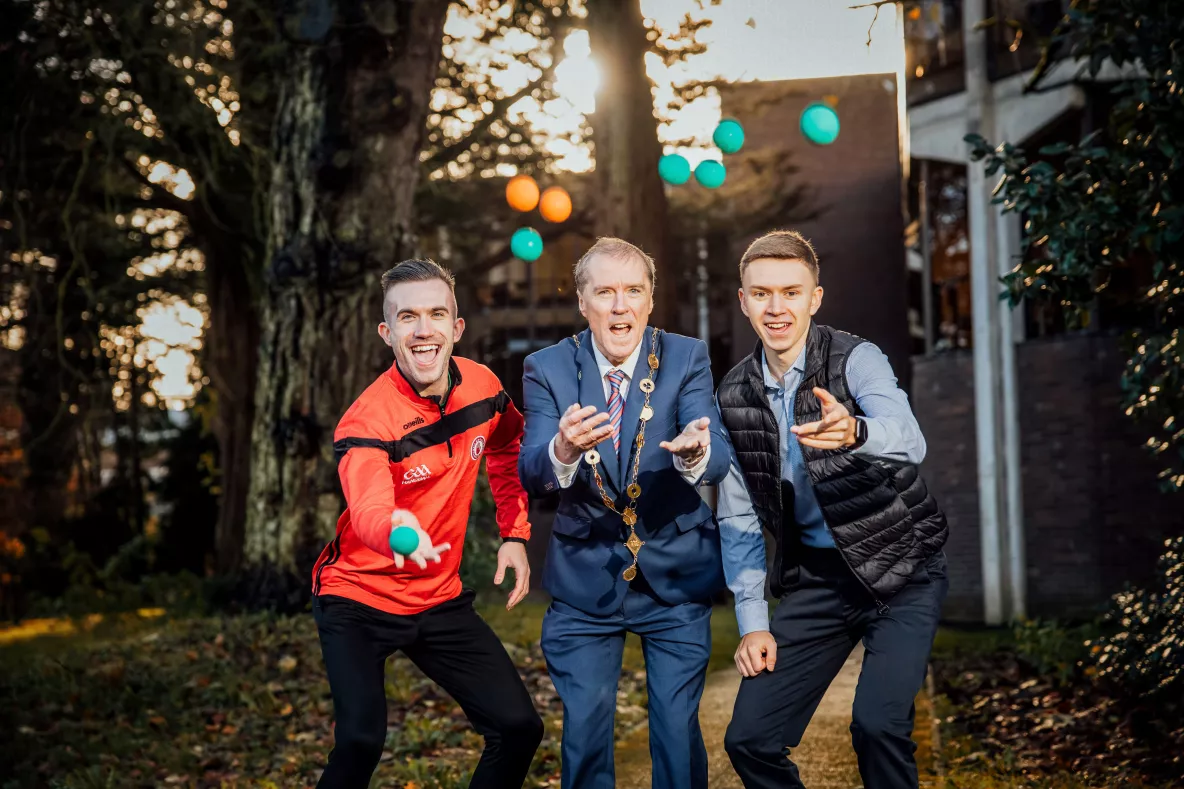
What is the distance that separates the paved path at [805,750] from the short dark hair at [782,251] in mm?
2780

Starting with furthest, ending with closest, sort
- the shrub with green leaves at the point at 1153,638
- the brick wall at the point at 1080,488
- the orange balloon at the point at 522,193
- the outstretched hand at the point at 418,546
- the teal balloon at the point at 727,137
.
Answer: the brick wall at the point at 1080,488, the orange balloon at the point at 522,193, the shrub with green leaves at the point at 1153,638, the teal balloon at the point at 727,137, the outstretched hand at the point at 418,546

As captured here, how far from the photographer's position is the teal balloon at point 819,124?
6223 mm

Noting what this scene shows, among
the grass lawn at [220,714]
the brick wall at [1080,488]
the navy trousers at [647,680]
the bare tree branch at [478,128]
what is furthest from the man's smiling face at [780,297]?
the bare tree branch at [478,128]

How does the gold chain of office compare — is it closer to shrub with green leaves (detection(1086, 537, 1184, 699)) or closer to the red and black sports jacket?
the red and black sports jacket

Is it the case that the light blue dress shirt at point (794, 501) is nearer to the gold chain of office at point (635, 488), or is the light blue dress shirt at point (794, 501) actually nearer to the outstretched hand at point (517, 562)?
the gold chain of office at point (635, 488)

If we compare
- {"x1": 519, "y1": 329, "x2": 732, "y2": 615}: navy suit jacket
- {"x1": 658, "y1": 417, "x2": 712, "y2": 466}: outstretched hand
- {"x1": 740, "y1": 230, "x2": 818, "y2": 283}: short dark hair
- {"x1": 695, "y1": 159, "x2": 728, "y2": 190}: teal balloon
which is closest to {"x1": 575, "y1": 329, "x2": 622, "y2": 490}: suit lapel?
{"x1": 519, "y1": 329, "x2": 732, "y2": 615}: navy suit jacket

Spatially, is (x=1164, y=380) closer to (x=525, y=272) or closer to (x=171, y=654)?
(x=171, y=654)

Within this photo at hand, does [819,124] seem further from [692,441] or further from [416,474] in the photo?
[416,474]

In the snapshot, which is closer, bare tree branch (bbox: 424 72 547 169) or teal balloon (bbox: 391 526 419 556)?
teal balloon (bbox: 391 526 419 556)

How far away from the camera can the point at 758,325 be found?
447cm

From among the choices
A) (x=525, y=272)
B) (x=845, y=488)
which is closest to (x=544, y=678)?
(x=845, y=488)

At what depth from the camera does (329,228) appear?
9.73 metres

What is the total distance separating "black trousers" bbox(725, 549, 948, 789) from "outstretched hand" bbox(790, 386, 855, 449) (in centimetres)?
70

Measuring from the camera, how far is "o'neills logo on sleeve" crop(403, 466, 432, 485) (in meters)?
4.61
